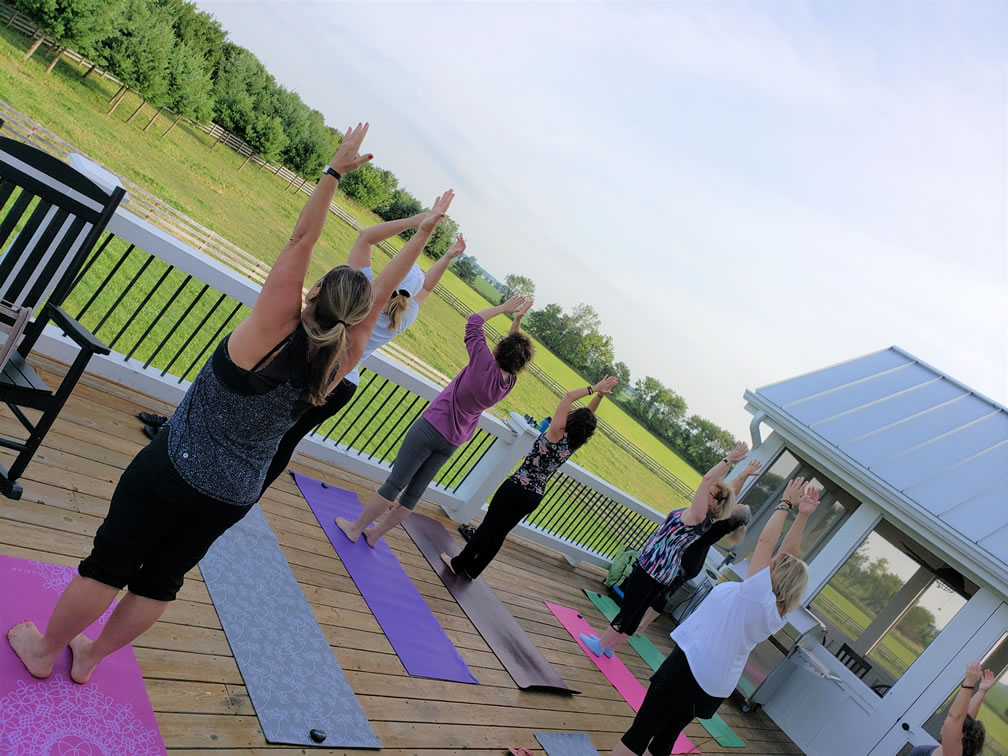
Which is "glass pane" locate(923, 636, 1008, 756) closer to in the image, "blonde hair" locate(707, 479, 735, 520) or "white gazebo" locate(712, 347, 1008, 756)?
"white gazebo" locate(712, 347, 1008, 756)

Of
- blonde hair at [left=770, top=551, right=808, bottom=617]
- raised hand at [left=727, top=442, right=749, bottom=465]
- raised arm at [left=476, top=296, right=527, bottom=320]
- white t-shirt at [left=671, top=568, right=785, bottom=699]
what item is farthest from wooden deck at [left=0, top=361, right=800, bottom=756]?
raised hand at [left=727, top=442, right=749, bottom=465]

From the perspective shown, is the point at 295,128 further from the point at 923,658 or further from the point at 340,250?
the point at 923,658

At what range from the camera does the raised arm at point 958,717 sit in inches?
167

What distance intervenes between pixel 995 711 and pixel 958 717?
Result: 243cm

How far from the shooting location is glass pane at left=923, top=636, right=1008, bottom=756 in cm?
593

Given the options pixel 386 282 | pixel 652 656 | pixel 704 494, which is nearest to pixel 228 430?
pixel 386 282

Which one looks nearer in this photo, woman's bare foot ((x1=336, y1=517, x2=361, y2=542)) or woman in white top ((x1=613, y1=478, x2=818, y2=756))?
woman in white top ((x1=613, y1=478, x2=818, y2=756))

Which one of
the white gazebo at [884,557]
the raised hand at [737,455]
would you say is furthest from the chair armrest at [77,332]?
the white gazebo at [884,557]

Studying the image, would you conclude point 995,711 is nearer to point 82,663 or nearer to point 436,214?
point 436,214

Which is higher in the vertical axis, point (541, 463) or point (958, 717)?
point (958, 717)

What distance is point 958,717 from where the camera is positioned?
13.9 feet

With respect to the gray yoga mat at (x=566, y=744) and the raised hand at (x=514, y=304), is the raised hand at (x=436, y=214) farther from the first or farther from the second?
the gray yoga mat at (x=566, y=744)

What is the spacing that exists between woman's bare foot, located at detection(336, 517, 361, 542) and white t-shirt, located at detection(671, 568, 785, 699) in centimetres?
221

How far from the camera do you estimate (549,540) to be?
7.42 metres
